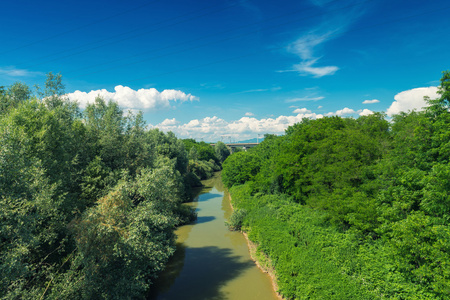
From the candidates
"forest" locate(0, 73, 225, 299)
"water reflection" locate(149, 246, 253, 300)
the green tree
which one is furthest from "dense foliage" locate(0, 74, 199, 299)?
the green tree

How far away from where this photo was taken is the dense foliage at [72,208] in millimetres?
10016

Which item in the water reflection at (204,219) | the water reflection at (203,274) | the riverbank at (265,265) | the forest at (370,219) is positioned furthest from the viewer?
the water reflection at (204,219)

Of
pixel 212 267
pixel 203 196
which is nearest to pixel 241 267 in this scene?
pixel 212 267

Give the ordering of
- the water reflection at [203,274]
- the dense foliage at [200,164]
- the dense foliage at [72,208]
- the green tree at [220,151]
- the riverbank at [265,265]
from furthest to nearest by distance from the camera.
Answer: the green tree at [220,151], the dense foliage at [200,164], the riverbank at [265,265], the water reflection at [203,274], the dense foliage at [72,208]

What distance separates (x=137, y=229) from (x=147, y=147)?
38.0 ft

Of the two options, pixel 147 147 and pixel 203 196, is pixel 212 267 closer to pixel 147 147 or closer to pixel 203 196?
pixel 147 147

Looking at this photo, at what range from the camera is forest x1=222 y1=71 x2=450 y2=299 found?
12453mm

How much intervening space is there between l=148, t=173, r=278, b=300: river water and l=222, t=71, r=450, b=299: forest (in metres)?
1.95

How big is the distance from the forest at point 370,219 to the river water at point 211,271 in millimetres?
1950

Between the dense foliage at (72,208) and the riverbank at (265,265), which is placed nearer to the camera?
the dense foliage at (72,208)

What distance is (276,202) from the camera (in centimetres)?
3106

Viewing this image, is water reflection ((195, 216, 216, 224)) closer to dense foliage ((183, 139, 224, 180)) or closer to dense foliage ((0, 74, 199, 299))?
dense foliage ((0, 74, 199, 299))

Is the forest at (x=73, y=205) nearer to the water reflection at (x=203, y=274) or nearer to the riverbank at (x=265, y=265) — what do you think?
the water reflection at (x=203, y=274)

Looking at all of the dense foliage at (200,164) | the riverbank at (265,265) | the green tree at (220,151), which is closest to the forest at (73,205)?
the riverbank at (265,265)
